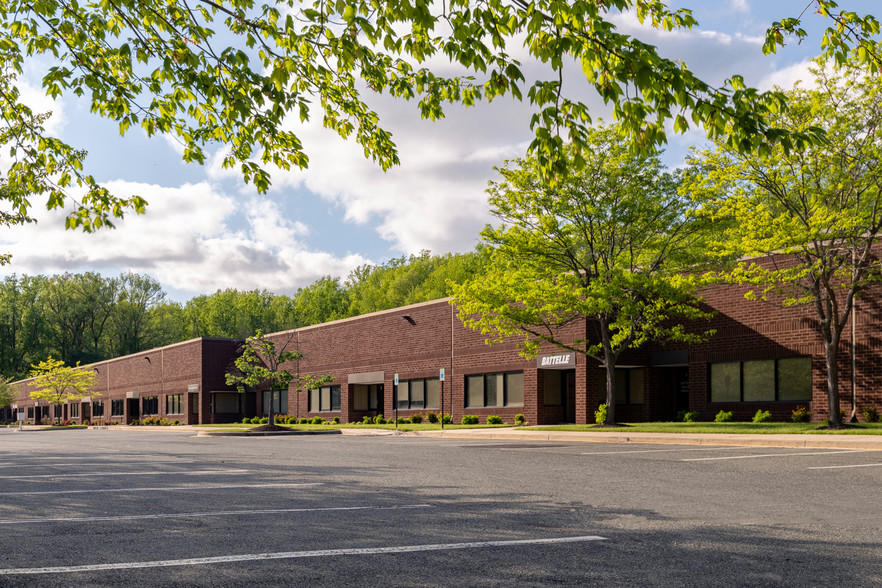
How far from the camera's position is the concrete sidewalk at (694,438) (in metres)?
19.8

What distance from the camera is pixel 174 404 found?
6481 cm

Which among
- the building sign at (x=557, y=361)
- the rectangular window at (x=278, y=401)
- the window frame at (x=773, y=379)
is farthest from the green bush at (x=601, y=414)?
the rectangular window at (x=278, y=401)

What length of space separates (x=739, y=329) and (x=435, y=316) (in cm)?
1562

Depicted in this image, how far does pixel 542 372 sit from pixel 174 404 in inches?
1469

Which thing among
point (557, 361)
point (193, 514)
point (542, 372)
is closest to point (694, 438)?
point (557, 361)

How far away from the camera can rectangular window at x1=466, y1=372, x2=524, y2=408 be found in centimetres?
3819

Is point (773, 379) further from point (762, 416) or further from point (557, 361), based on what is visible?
point (557, 361)

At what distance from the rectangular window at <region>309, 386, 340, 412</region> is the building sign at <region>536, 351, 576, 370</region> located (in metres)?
17.7

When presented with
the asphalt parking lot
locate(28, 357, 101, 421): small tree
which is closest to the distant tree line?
locate(28, 357, 101, 421): small tree

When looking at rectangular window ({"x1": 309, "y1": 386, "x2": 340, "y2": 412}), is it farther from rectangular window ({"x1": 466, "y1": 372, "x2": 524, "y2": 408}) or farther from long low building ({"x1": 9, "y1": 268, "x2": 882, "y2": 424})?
rectangular window ({"x1": 466, "y1": 372, "x2": 524, "y2": 408})

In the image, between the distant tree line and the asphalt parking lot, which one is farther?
the distant tree line

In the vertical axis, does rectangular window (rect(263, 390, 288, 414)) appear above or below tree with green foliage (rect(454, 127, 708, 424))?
below

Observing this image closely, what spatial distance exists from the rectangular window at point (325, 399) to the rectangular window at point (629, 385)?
19.3 m

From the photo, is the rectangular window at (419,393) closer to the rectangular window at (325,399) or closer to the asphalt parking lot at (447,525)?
the rectangular window at (325,399)
